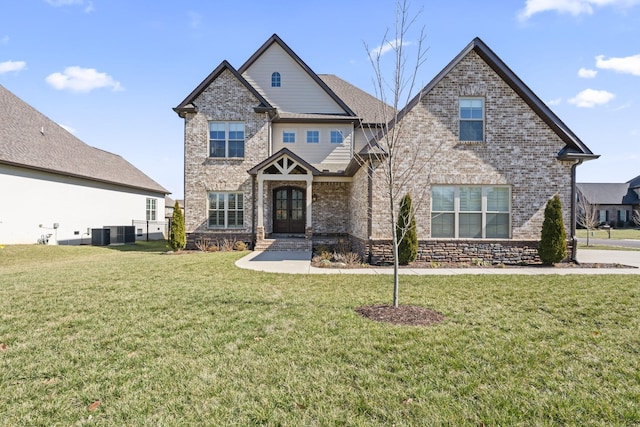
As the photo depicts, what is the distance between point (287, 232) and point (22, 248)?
11598 millimetres

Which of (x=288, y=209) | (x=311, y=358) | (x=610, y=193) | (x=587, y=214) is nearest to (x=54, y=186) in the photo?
(x=288, y=209)

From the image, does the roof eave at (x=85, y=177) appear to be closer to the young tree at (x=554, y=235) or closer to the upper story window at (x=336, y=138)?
the upper story window at (x=336, y=138)

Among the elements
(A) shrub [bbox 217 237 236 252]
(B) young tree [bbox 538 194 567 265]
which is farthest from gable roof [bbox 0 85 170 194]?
(B) young tree [bbox 538 194 567 265]

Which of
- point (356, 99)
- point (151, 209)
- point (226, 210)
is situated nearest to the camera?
point (226, 210)

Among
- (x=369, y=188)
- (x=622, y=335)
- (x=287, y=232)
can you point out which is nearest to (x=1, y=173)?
(x=287, y=232)

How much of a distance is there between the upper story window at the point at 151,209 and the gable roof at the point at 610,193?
50.3 meters

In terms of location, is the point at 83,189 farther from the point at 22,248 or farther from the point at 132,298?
the point at 132,298

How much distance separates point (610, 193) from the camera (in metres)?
45.2

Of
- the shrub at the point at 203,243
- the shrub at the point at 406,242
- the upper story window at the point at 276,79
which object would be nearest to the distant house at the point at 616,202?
the upper story window at the point at 276,79

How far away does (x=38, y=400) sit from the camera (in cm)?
306

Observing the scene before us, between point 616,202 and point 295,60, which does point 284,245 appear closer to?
point 295,60

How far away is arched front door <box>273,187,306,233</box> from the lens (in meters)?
17.4

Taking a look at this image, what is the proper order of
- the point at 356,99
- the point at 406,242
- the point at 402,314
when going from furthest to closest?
the point at 356,99, the point at 406,242, the point at 402,314

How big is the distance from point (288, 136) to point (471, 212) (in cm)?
1008
